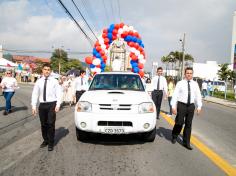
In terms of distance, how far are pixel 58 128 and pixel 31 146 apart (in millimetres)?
2062

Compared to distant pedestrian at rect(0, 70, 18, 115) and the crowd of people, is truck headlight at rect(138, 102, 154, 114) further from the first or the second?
distant pedestrian at rect(0, 70, 18, 115)

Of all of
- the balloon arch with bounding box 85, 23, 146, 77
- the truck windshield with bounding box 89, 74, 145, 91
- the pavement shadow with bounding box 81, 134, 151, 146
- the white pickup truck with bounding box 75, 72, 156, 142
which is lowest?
the pavement shadow with bounding box 81, 134, 151, 146

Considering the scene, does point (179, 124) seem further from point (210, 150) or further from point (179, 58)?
point (179, 58)

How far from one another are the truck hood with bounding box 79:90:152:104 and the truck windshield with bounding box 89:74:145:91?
676 millimetres

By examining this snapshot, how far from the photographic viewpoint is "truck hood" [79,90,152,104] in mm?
5629

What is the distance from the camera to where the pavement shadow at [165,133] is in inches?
272

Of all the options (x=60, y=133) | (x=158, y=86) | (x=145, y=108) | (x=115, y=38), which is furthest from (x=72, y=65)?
(x=145, y=108)

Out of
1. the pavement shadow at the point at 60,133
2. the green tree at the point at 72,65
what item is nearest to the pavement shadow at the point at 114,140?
the pavement shadow at the point at 60,133

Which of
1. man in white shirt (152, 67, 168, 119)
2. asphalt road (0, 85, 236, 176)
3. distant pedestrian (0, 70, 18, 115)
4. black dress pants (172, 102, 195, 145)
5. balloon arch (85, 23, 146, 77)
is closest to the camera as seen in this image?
asphalt road (0, 85, 236, 176)

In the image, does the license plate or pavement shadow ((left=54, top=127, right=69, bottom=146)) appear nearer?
the license plate

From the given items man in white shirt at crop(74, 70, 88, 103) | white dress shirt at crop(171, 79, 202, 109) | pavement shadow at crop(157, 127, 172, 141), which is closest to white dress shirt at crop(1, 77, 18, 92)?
man in white shirt at crop(74, 70, 88, 103)

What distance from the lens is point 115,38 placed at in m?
18.9

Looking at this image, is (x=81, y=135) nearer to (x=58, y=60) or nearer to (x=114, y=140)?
(x=114, y=140)

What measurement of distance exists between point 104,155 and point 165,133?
110 inches
